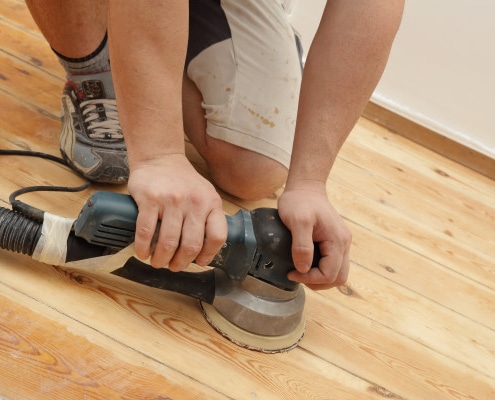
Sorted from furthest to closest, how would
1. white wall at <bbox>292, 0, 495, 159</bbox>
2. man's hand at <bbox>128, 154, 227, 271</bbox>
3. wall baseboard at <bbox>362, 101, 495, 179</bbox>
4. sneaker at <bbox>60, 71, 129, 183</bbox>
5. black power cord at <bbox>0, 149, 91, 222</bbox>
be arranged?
wall baseboard at <bbox>362, 101, 495, 179</bbox>, white wall at <bbox>292, 0, 495, 159</bbox>, sneaker at <bbox>60, 71, 129, 183</bbox>, black power cord at <bbox>0, 149, 91, 222</bbox>, man's hand at <bbox>128, 154, 227, 271</bbox>

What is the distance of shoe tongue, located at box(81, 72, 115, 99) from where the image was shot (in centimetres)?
122

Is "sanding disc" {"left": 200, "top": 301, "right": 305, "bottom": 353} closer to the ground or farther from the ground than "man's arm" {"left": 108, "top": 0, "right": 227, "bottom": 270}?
closer to the ground

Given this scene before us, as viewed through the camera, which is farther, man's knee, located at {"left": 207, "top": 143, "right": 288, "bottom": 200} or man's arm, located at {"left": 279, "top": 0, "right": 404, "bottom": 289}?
man's knee, located at {"left": 207, "top": 143, "right": 288, "bottom": 200}

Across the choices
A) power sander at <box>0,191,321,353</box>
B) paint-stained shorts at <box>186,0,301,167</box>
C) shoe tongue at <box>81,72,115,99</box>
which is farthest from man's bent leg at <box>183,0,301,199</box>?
power sander at <box>0,191,321,353</box>

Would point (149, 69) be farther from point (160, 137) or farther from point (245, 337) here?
point (245, 337)

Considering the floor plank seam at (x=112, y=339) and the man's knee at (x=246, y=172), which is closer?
the floor plank seam at (x=112, y=339)

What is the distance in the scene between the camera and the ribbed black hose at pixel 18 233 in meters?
0.87

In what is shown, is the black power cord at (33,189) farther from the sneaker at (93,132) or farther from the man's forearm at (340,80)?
the man's forearm at (340,80)

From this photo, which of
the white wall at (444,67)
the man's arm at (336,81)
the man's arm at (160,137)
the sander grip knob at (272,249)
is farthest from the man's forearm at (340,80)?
the white wall at (444,67)

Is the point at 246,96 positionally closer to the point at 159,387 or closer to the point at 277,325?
the point at 277,325

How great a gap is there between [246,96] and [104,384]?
706 mm

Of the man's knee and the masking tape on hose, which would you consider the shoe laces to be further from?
the masking tape on hose

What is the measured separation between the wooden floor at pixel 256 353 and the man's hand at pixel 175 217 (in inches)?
5.6

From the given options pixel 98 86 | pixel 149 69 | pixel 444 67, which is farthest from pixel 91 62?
pixel 444 67
